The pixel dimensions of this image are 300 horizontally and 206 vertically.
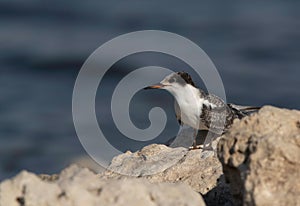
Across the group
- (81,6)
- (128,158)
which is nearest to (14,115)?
(81,6)

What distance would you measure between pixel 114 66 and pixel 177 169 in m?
11.0

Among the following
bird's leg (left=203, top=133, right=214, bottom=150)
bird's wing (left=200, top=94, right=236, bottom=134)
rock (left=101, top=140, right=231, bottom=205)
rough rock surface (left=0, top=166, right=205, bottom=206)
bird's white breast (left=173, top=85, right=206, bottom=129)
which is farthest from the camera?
bird's white breast (left=173, top=85, right=206, bottom=129)

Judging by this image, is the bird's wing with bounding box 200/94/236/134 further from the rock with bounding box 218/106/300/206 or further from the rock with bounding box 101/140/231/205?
the rock with bounding box 218/106/300/206

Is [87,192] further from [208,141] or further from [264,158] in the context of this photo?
[208,141]

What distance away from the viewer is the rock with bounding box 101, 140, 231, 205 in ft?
17.9

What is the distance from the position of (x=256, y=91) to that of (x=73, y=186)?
12.3 m

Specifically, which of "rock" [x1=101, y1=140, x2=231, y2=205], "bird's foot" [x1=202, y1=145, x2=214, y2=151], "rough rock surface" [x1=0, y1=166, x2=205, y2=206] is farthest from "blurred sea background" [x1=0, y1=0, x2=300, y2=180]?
"rough rock surface" [x1=0, y1=166, x2=205, y2=206]

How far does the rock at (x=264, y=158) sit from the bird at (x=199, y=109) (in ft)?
10.7

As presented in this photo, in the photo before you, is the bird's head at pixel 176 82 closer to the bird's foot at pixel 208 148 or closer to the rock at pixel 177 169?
the bird's foot at pixel 208 148

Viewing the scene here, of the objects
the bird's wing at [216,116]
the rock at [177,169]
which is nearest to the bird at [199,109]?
the bird's wing at [216,116]

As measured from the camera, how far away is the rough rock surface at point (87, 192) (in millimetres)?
3924

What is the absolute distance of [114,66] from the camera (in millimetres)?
16812

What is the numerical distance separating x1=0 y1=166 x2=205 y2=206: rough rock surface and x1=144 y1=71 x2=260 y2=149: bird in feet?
12.1

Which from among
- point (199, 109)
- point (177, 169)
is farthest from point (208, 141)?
point (177, 169)
